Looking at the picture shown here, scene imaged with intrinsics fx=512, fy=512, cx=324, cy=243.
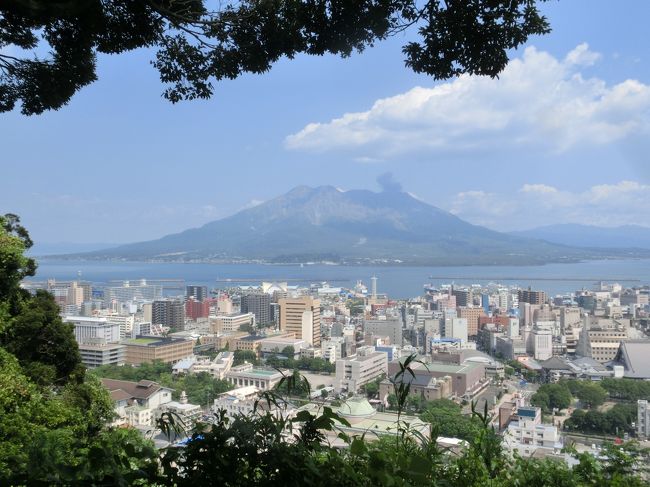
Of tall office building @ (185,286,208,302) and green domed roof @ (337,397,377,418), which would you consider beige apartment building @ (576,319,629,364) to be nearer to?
green domed roof @ (337,397,377,418)

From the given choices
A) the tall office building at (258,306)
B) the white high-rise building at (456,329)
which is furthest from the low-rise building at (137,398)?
the tall office building at (258,306)

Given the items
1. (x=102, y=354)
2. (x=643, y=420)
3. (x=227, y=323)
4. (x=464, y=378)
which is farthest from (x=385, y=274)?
(x=643, y=420)

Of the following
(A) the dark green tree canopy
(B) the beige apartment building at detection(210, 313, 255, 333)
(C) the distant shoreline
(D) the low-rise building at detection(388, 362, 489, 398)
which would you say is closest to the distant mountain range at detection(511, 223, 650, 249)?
(C) the distant shoreline

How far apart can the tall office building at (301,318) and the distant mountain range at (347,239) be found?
35016 millimetres

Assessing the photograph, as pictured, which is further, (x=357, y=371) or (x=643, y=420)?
(x=357, y=371)

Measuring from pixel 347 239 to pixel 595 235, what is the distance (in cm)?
4261

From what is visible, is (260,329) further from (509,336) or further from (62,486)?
(62,486)

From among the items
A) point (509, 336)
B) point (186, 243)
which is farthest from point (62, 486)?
point (186, 243)

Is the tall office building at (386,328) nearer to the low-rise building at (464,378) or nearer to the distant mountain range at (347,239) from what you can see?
the low-rise building at (464,378)

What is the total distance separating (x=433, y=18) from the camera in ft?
4.12

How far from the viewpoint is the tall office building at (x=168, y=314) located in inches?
851

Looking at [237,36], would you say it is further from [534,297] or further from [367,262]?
[367,262]

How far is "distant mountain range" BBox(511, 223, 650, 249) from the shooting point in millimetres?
69938

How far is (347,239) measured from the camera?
228ft
